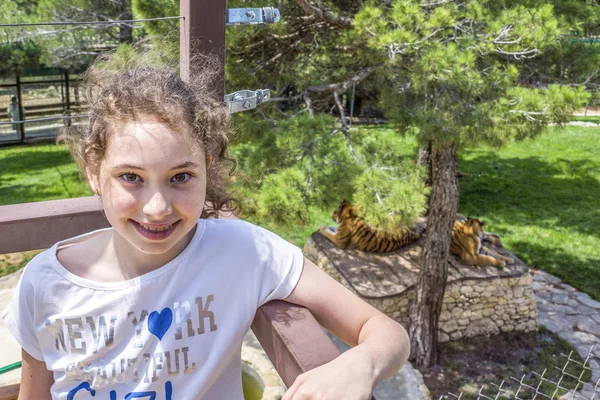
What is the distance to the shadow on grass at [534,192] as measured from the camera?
289 inches

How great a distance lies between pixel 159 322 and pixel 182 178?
0.76 feet

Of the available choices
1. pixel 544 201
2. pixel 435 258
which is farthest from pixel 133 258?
pixel 544 201

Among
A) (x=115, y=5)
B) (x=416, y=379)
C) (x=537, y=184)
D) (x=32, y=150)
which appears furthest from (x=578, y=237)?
(x=32, y=150)

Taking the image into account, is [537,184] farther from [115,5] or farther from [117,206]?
[117,206]

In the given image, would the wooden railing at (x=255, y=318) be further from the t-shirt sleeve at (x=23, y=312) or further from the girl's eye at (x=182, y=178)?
the t-shirt sleeve at (x=23, y=312)

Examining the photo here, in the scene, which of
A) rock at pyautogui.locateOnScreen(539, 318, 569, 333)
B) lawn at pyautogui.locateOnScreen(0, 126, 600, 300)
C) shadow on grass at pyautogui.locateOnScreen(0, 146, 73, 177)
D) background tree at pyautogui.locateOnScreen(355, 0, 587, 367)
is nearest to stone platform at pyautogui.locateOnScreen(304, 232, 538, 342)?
rock at pyautogui.locateOnScreen(539, 318, 569, 333)

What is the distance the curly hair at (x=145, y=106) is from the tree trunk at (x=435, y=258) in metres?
3.61

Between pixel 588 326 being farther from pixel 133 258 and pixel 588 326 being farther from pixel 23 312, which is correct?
pixel 23 312

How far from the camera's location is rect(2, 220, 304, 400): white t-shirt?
0.94 meters

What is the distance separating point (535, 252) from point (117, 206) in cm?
627

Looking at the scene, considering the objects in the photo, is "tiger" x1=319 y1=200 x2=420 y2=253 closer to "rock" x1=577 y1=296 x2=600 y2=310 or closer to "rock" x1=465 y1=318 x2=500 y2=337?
"rock" x1=465 y1=318 x2=500 y2=337

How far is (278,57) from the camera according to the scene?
13.7 feet

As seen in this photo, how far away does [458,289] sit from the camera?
16.8ft

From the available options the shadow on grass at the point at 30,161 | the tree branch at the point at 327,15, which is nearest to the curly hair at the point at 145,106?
the tree branch at the point at 327,15
